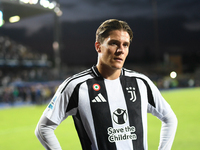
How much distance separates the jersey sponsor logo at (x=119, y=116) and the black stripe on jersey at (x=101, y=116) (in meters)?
0.04

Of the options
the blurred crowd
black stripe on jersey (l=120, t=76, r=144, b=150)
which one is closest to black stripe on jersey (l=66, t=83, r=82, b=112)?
black stripe on jersey (l=120, t=76, r=144, b=150)

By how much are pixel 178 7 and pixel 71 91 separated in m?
62.8

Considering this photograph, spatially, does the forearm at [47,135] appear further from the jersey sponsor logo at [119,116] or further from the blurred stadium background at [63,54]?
the blurred stadium background at [63,54]

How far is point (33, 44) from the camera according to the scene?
5394 cm

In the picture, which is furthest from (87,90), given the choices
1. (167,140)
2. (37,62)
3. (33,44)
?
(33,44)

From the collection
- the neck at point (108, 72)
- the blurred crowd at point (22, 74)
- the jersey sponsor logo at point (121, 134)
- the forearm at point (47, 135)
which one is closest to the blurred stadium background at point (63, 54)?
the blurred crowd at point (22, 74)

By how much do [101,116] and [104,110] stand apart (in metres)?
0.04

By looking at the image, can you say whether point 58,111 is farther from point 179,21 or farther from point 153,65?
point 179,21

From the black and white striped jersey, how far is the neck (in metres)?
0.02

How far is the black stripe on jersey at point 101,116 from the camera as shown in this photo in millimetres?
1704

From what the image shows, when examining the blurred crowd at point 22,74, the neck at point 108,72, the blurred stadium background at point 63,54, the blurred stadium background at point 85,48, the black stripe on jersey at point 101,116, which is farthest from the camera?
the blurred stadium background at point 85,48

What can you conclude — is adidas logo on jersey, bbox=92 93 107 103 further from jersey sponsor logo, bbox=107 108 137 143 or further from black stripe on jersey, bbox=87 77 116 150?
jersey sponsor logo, bbox=107 108 137 143

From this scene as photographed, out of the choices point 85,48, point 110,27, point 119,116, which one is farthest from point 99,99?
point 85,48

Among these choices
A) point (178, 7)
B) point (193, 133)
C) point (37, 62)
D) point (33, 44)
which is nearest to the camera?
point (193, 133)
